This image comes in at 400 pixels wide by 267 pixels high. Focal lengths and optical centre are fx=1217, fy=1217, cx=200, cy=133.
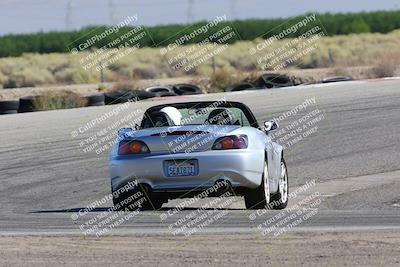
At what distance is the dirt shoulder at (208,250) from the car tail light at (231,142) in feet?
8.54

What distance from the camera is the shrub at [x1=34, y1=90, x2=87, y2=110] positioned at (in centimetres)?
3147

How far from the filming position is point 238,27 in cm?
8469

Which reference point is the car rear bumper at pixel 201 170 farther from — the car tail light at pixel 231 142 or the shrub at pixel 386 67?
the shrub at pixel 386 67

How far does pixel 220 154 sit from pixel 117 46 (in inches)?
2276

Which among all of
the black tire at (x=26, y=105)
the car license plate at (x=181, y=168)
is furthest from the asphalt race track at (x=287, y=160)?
the black tire at (x=26, y=105)

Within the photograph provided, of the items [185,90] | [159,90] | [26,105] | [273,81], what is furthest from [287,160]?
[273,81]

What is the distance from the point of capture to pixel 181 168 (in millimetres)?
13070

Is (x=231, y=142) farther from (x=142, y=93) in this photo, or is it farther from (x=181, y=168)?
(x=142, y=93)

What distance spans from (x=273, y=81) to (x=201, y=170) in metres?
22.1

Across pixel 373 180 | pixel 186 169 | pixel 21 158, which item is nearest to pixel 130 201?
pixel 186 169

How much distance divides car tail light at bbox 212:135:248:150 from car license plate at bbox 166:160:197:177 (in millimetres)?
311

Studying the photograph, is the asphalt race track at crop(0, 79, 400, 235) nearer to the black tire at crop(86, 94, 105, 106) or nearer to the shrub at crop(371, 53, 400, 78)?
the black tire at crop(86, 94, 105, 106)

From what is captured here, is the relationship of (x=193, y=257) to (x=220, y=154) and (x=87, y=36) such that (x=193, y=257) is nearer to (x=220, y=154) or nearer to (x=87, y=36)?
(x=220, y=154)

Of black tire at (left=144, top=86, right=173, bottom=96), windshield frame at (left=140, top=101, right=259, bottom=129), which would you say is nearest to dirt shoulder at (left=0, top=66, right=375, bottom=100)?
black tire at (left=144, top=86, right=173, bottom=96)
